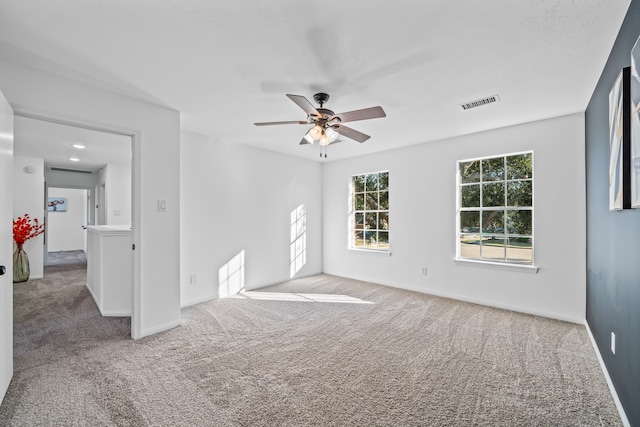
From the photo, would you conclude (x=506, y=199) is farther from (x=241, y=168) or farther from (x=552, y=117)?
(x=241, y=168)

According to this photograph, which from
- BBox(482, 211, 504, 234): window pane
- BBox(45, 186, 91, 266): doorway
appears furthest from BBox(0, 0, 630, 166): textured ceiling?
BBox(45, 186, 91, 266): doorway

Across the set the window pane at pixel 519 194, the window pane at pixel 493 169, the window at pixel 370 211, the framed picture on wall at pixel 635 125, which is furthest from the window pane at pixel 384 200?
the framed picture on wall at pixel 635 125

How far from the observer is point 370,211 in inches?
224

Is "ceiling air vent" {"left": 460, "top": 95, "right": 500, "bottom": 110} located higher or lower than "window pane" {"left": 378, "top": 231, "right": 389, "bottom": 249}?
higher

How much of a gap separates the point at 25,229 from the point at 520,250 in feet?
27.6

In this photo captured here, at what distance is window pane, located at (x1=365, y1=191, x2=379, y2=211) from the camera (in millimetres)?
5621

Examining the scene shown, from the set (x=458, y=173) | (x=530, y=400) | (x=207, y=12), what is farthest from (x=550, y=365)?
(x=207, y=12)

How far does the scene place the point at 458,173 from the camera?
4457mm

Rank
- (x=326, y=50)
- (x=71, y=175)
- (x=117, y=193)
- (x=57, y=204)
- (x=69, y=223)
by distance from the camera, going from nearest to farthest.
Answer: (x=326, y=50)
(x=117, y=193)
(x=71, y=175)
(x=57, y=204)
(x=69, y=223)

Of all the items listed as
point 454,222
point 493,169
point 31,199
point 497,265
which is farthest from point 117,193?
point 497,265

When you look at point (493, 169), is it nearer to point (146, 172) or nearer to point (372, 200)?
point (372, 200)

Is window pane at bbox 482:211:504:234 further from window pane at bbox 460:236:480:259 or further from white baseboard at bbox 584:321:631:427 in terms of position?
white baseboard at bbox 584:321:631:427

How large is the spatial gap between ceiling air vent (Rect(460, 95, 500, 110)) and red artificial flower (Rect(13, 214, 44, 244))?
7.62 meters

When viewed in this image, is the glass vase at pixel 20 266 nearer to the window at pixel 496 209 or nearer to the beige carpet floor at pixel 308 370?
the beige carpet floor at pixel 308 370
